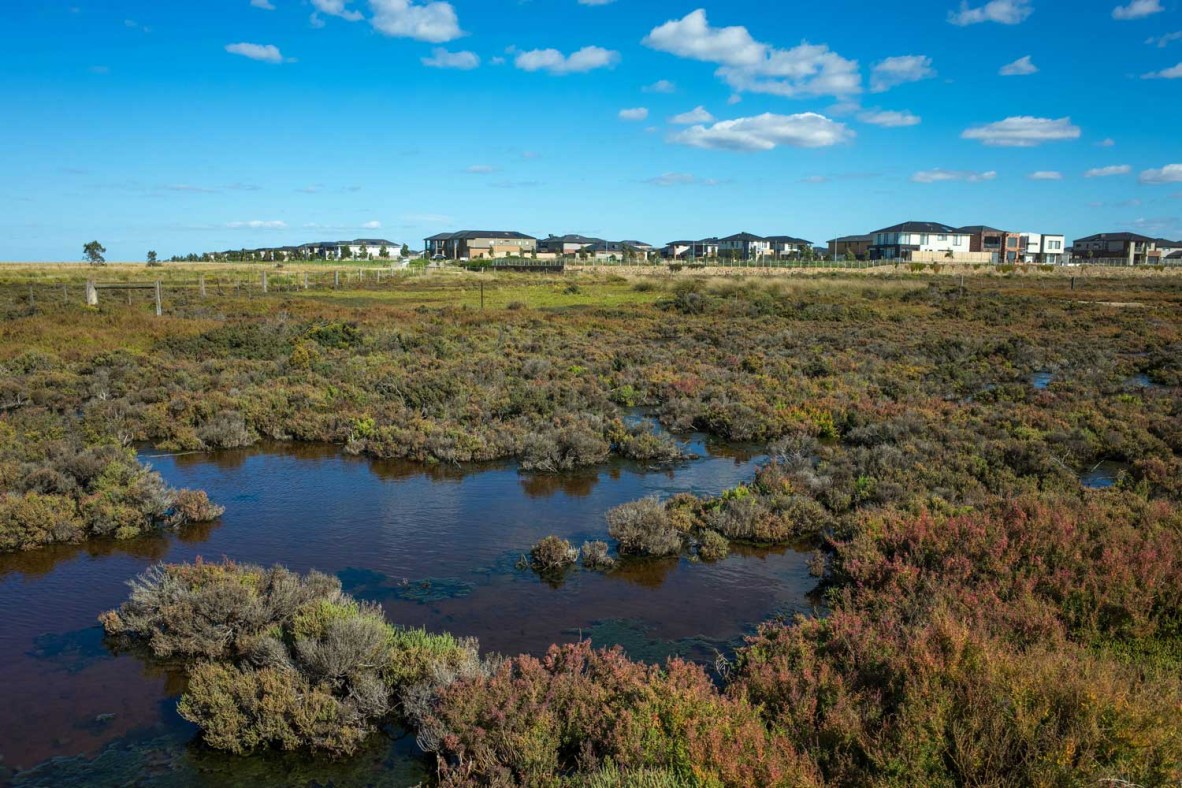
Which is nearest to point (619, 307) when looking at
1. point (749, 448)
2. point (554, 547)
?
point (749, 448)

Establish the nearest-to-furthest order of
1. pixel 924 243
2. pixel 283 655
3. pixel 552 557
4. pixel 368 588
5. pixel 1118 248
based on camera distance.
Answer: pixel 283 655 < pixel 368 588 < pixel 552 557 < pixel 924 243 < pixel 1118 248

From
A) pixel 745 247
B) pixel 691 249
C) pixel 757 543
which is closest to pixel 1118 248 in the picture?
pixel 745 247

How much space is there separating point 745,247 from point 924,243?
3409cm

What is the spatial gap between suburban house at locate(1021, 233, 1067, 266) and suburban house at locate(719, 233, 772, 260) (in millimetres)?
46121

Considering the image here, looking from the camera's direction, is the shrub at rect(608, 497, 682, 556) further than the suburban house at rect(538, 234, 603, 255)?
No

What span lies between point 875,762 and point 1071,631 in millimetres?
3575

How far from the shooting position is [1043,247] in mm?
145125

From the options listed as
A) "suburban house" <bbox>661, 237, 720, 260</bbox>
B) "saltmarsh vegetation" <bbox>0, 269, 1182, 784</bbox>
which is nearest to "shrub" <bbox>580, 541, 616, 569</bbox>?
"saltmarsh vegetation" <bbox>0, 269, 1182, 784</bbox>

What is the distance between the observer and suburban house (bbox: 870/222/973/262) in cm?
12344

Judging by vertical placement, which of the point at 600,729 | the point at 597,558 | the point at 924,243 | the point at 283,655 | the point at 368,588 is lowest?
the point at 368,588

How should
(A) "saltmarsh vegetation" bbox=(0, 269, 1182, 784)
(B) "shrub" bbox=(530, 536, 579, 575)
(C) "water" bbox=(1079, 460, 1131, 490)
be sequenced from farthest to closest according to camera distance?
(C) "water" bbox=(1079, 460, 1131, 490), (B) "shrub" bbox=(530, 536, 579, 575), (A) "saltmarsh vegetation" bbox=(0, 269, 1182, 784)

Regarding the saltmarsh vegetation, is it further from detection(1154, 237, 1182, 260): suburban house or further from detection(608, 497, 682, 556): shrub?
detection(1154, 237, 1182, 260): suburban house

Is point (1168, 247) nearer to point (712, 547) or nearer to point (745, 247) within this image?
point (745, 247)

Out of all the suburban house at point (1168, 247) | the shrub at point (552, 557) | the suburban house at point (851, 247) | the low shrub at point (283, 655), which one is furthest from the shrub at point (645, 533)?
the suburban house at point (1168, 247)
